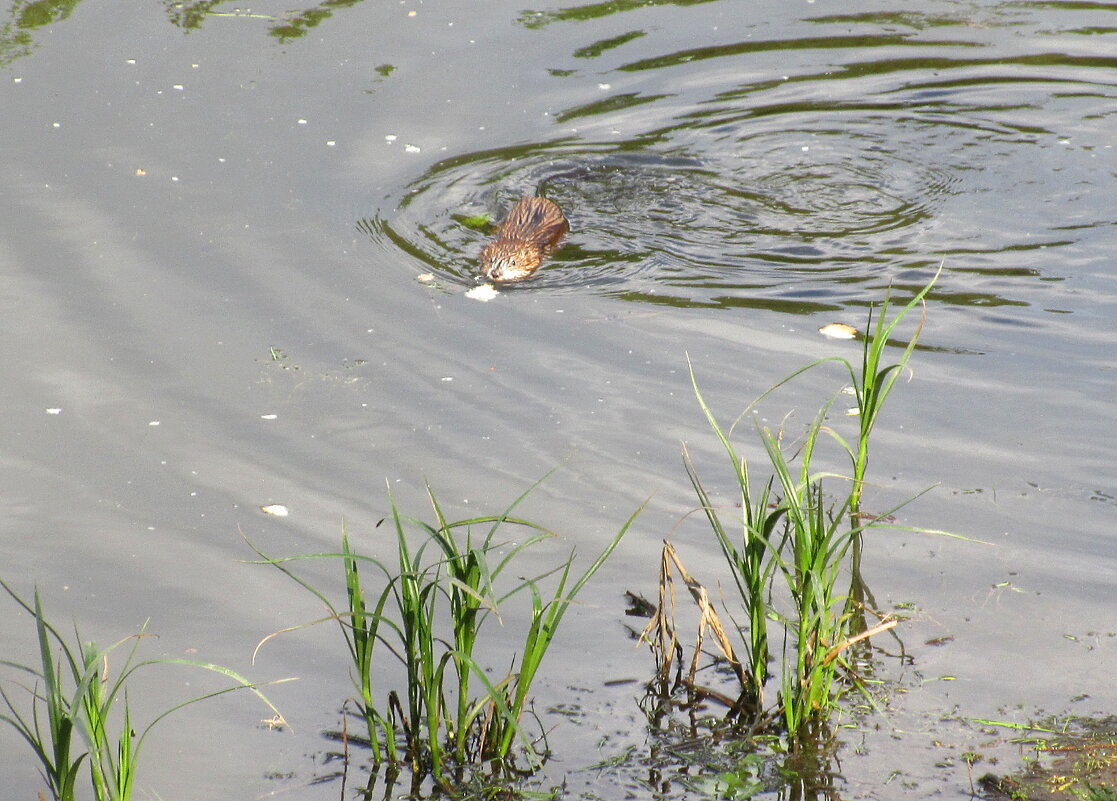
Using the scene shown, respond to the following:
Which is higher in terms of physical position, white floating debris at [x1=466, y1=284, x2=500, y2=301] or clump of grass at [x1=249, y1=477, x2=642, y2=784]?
white floating debris at [x1=466, y1=284, x2=500, y2=301]

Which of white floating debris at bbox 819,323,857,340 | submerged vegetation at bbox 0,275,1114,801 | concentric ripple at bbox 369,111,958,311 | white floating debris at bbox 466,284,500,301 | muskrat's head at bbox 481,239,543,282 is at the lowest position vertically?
submerged vegetation at bbox 0,275,1114,801

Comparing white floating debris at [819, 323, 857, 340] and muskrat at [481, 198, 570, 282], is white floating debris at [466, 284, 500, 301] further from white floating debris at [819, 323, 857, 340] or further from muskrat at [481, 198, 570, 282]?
white floating debris at [819, 323, 857, 340]

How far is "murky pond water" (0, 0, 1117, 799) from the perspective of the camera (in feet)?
12.1

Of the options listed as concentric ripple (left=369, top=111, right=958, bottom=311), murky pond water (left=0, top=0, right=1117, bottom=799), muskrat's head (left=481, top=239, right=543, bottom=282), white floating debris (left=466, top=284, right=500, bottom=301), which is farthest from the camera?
concentric ripple (left=369, top=111, right=958, bottom=311)

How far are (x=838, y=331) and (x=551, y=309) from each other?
4.77 feet

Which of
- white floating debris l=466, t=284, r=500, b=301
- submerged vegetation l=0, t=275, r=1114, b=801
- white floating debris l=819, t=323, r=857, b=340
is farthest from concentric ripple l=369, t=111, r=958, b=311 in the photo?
submerged vegetation l=0, t=275, r=1114, b=801

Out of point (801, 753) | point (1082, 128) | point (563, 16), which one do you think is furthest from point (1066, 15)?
point (801, 753)

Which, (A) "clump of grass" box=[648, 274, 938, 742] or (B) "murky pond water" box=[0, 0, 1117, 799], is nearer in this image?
(A) "clump of grass" box=[648, 274, 938, 742]

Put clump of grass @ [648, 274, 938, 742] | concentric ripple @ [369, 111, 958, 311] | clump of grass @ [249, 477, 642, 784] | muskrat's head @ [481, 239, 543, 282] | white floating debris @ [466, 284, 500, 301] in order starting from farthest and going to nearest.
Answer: concentric ripple @ [369, 111, 958, 311] → muskrat's head @ [481, 239, 543, 282] → white floating debris @ [466, 284, 500, 301] → clump of grass @ [648, 274, 938, 742] → clump of grass @ [249, 477, 642, 784]

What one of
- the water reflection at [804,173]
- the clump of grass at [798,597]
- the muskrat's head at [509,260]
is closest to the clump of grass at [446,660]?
the clump of grass at [798,597]

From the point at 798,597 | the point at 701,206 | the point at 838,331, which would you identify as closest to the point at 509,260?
the point at 701,206

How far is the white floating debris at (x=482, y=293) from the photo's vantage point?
6109mm

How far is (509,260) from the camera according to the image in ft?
20.6

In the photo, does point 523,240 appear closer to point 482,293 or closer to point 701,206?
point 482,293
